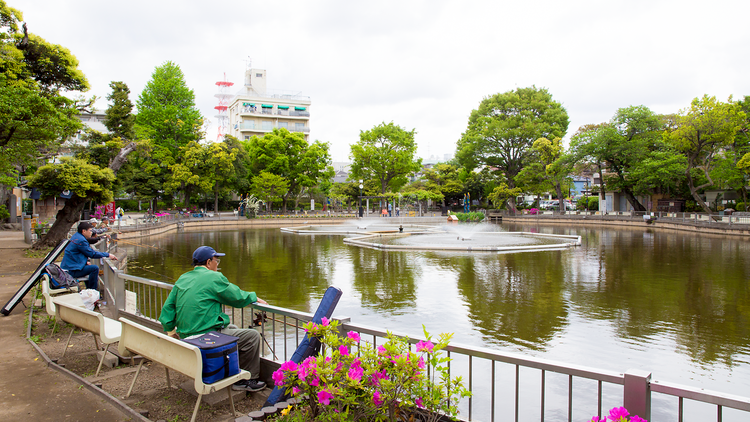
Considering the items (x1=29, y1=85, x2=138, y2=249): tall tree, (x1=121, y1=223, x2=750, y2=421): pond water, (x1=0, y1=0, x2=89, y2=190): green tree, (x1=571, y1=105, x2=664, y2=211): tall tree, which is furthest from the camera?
(x1=571, y1=105, x2=664, y2=211): tall tree

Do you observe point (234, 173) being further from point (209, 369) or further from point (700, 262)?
point (209, 369)

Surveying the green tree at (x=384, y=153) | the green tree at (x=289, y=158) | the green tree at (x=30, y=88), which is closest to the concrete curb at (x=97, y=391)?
the green tree at (x=30, y=88)

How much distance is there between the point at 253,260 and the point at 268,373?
12.3 metres

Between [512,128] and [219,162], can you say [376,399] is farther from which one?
[512,128]

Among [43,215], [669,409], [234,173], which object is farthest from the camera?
[234,173]

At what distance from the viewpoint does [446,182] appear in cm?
5588

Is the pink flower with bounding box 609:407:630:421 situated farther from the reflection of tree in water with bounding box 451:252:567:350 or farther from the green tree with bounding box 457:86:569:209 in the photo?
the green tree with bounding box 457:86:569:209

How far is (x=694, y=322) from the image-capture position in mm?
7586

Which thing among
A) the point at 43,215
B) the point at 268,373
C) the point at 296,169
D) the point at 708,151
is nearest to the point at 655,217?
the point at 708,151

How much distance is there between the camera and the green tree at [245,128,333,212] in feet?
→ 153

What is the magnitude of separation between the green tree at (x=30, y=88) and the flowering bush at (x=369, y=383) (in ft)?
39.0

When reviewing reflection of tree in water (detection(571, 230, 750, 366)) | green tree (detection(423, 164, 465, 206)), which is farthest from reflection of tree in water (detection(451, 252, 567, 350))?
green tree (detection(423, 164, 465, 206))

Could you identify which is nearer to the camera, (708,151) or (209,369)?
(209,369)

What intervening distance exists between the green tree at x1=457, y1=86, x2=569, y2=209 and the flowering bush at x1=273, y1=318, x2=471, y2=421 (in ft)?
159
